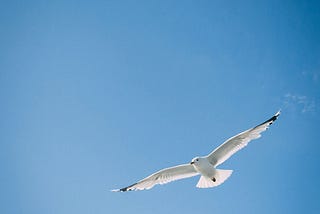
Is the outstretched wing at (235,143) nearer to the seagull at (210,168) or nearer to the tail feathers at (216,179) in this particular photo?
the seagull at (210,168)

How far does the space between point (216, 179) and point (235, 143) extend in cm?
93

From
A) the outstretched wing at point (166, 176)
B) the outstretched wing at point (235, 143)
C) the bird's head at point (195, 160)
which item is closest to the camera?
the outstretched wing at point (235, 143)

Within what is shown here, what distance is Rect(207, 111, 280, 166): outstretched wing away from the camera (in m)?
13.2

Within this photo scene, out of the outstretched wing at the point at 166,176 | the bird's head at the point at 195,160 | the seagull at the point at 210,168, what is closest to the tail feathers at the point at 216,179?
the seagull at the point at 210,168

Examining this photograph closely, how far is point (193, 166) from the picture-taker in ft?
44.9

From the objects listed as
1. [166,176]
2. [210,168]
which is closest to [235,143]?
[210,168]

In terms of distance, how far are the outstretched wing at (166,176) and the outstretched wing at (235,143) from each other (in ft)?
1.97

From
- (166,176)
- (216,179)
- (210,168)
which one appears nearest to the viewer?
(210,168)

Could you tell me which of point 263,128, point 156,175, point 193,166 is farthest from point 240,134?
point 156,175

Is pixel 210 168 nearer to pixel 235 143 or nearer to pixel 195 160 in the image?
pixel 195 160

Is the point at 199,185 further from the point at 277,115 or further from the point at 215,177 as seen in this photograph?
the point at 277,115

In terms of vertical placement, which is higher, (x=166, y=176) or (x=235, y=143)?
(x=166, y=176)

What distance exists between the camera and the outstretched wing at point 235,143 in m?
13.2

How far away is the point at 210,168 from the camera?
13367 millimetres
